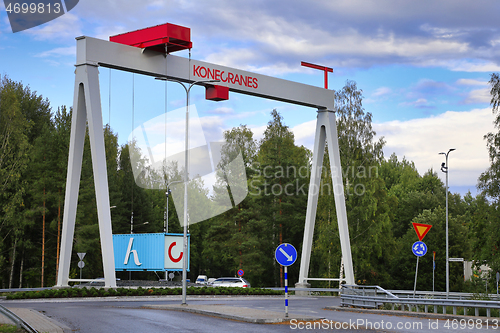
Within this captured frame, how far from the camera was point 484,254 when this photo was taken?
1406 inches

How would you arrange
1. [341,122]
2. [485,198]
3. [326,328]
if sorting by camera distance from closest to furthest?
[326,328] → [485,198] → [341,122]

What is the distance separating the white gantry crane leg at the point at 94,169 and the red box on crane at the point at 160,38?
229 cm

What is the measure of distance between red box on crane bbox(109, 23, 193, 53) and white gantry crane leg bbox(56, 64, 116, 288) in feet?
7.51

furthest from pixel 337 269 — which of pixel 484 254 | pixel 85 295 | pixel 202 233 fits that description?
pixel 85 295

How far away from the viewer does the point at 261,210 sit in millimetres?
60625

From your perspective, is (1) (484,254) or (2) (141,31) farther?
(1) (484,254)

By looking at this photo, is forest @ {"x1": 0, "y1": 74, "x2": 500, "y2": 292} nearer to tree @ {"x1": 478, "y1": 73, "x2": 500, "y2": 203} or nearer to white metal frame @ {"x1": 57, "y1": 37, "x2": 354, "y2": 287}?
tree @ {"x1": 478, "y1": 73, "x2": 500, "y2": 203}

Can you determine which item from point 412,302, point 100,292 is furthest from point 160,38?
point 412,302

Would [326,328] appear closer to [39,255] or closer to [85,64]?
[85,64]

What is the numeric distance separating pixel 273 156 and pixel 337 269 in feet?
45.9

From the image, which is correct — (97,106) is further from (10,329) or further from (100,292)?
(10,329)

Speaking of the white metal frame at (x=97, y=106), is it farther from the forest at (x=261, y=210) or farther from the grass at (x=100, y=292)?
the forest at (x=261, y=210)

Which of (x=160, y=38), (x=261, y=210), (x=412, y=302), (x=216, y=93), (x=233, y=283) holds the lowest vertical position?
(x=233, y=283)

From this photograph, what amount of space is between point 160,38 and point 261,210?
38.9 metres
